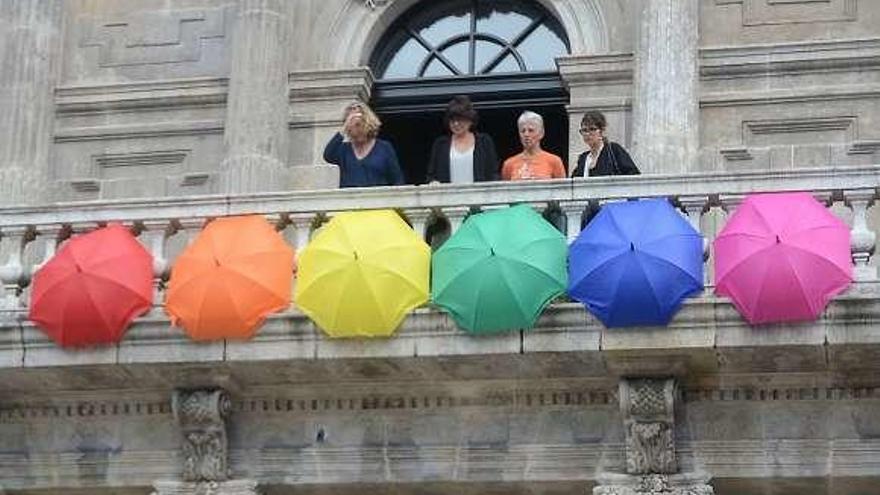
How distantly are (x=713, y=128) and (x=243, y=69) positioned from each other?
16.3ft

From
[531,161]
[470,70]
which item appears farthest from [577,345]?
[470,70]

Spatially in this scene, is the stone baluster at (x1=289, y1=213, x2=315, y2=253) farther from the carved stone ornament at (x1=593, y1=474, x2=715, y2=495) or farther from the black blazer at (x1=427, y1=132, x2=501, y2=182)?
the carved stone ornament at (x1=593, y1=474, x2=715, y2=495)

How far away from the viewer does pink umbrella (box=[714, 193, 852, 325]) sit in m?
17.6

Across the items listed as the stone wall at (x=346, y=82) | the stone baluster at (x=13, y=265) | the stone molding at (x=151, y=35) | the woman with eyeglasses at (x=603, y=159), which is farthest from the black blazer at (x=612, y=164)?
the stone molding at (x=151, y=35)

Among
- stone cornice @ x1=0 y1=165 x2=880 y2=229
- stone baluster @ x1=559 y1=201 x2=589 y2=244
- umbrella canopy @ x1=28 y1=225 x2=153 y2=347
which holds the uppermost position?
stone cornice @ x1=0 y1=165 x2=880 y2=229

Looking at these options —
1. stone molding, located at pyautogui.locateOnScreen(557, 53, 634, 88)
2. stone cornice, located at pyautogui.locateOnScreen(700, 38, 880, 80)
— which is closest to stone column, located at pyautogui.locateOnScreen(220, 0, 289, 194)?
stone molding, located at pyautogui.locateOnScreen(557, 53, 634, 88)

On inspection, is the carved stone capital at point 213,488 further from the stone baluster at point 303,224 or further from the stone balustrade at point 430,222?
the stone baluster at point 303,224

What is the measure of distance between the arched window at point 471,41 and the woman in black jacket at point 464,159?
4.33m

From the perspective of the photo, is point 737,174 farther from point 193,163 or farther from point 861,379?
point 193,163

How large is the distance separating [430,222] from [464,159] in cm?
86

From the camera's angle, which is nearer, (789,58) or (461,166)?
(461,166)

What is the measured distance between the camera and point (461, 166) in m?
19.6

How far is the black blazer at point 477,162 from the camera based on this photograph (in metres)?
19.6

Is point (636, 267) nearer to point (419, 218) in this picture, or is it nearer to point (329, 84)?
point (419, 218)
